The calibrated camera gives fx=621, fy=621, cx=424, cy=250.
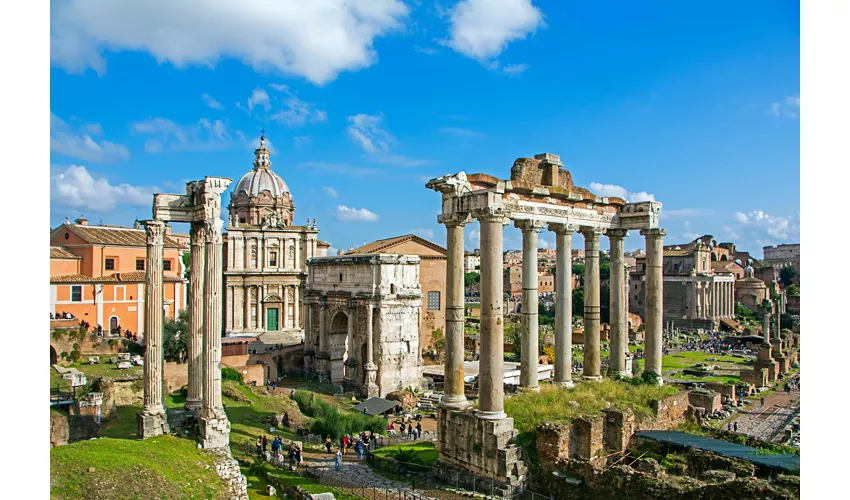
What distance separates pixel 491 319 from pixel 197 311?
8.06 m

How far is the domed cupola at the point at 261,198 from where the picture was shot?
4659cm

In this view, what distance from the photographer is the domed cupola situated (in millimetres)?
46594

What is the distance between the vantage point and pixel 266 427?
23844 mm

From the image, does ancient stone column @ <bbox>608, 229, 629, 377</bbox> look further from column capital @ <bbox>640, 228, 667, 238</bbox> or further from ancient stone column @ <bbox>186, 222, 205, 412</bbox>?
ancient stone column @ <bbox>186, 222, 205, 412</bbox>

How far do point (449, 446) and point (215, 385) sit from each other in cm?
623

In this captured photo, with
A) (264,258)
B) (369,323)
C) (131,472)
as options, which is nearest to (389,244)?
(264,258)

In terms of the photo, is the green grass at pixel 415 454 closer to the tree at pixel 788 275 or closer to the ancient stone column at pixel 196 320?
the ancient stone column at pixel 196 320

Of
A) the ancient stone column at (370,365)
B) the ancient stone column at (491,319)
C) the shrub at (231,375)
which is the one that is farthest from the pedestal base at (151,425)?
the ancient stone column at (370,365)

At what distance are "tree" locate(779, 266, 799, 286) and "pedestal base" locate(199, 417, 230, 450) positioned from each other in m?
106

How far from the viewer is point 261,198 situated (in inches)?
1839

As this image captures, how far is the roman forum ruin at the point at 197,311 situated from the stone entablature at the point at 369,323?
56.2 ft

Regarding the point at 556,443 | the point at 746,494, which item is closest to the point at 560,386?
the point at 556,443

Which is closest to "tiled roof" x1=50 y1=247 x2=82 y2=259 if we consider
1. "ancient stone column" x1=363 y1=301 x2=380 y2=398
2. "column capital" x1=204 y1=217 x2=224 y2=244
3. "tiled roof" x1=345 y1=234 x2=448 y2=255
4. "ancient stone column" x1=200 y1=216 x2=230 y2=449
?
"ancient stone column" x1=363 y1=301 x2=380 y2=398

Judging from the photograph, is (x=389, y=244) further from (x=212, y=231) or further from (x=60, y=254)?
(x=212, y=231)
